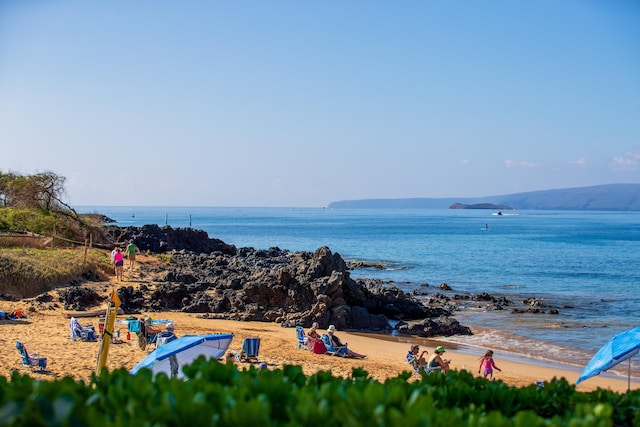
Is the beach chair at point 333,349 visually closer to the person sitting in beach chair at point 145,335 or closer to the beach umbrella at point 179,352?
the person sitting in beach chair at point 145,335

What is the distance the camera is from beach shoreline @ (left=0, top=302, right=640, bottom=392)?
43.2 ft

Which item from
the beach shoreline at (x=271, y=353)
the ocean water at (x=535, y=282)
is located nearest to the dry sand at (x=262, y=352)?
the beach shoreline at (x=271, y=353)

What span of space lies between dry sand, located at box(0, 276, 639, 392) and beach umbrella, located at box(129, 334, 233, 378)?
6.17 ft

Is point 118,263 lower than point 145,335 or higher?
higher

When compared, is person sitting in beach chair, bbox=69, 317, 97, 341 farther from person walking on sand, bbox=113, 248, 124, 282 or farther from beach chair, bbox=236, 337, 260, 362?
person walking on sand, bbox=113, 248, 124, 282

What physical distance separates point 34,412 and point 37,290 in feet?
64.6

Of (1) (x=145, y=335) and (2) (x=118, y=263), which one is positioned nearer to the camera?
(1) (x=145, y=335)

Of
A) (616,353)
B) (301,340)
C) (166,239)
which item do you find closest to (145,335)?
(301,340)

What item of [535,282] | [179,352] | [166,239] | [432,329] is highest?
[179,352]

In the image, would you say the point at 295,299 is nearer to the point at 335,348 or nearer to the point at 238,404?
the point at 335,348

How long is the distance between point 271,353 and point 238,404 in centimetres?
1236

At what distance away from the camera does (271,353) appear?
1563 cm

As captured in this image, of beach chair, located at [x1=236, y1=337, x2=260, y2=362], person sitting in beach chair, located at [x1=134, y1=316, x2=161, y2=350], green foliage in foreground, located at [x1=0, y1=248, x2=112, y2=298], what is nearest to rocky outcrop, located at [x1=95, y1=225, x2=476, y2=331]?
green foliage in foreground, located at [x1=0, y1=248, x2=112, y2=298]

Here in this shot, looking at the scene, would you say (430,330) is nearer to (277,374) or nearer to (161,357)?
(161,357)
